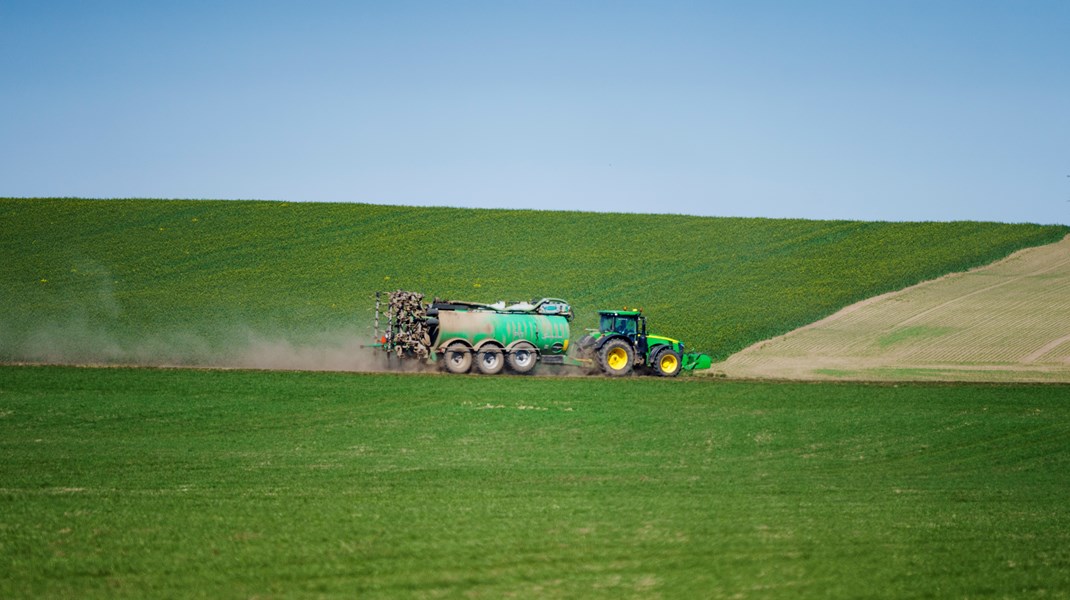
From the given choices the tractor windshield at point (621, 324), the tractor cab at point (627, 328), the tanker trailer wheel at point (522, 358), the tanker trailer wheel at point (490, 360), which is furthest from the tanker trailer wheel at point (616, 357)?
the tanker trailer wheel at point (490, 360)

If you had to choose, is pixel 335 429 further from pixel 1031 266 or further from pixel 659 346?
pixel 1031 266

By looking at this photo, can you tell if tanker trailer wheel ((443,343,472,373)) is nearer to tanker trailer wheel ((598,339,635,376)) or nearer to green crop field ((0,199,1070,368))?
tanker trailer wheel ((598,339,635,376))

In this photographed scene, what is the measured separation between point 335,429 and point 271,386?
7.64m

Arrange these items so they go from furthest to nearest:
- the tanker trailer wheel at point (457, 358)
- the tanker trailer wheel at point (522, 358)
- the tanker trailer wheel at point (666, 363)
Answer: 1. the tanker trailer wheel at point (666, 363)
2. the tanker trailer wheel at point (522, 358)
3. the tanker trailer wheel at point (457, 358)

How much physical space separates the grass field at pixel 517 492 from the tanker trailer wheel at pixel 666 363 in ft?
18.6

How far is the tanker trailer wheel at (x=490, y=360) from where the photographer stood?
36.5m

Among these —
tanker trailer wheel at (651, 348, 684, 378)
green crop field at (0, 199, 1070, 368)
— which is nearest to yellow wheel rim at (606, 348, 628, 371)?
tanker trailer wheel at (651, 348, 684, 378)

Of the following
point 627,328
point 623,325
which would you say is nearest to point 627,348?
point 627,328

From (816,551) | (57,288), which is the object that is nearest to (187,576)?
(816,551)

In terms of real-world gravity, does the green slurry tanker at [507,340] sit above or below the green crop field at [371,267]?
below

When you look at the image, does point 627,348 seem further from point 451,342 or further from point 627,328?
point 451,342

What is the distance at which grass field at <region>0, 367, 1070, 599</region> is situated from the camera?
11.6 metres

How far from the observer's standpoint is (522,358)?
3672 centimetres

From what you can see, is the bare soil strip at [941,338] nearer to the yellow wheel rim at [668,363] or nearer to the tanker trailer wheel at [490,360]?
the yellow wheel rim at [668,363]
